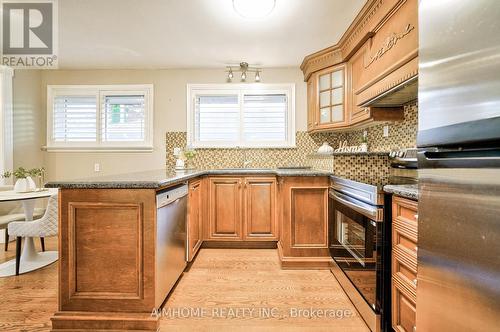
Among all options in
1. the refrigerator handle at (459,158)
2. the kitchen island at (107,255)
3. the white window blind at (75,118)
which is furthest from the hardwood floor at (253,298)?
the white window blind at (75,118)

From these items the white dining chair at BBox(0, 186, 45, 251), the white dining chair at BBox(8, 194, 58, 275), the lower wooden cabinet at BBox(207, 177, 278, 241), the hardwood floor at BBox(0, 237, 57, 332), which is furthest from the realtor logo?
the hardwood floor at BBox(0, 237, 57, 332)

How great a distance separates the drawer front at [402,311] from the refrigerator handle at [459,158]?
2.71 feet

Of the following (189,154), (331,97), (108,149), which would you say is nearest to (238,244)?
(189,154)

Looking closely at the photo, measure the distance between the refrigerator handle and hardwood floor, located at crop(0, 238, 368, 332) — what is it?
1334 millimetres

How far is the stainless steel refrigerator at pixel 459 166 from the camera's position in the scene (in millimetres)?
617

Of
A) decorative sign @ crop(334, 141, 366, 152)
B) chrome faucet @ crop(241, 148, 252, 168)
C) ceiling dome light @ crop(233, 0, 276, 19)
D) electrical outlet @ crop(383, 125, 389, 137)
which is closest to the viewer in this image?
ceiling dome light @ crop(233, 0, 276, 19)

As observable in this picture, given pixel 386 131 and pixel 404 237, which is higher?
pixel 386 131

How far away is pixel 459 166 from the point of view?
2.31 feet

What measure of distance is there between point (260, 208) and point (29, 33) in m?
3.23

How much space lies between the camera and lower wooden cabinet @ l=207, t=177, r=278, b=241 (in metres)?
3.05

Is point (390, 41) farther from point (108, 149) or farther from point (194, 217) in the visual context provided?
point (108, 149)

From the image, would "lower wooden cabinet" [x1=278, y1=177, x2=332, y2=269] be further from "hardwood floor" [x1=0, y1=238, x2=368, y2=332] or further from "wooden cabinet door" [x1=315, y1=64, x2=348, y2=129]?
"wooden cabinet door" [x1=315, y1=64, x2=348, y2=129]

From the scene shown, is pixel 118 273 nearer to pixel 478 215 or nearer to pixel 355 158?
pixel 478 215

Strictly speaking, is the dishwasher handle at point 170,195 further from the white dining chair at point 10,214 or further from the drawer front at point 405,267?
the white dining chair at point 10,214
